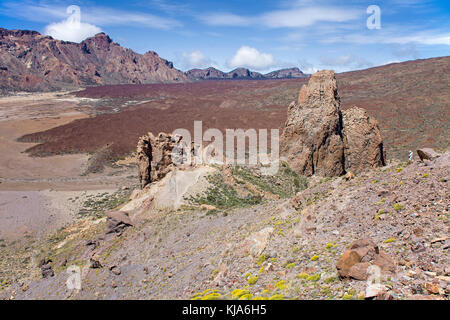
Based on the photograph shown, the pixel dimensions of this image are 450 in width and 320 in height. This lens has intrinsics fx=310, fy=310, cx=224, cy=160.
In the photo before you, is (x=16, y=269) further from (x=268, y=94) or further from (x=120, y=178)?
(x=268, y=94)

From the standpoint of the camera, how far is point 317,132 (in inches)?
779

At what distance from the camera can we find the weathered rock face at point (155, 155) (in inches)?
842

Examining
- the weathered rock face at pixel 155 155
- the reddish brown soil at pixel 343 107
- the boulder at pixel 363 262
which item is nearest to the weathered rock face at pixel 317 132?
the weathered rock face at pixel 155 155

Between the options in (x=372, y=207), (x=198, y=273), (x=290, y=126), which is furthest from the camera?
(x=290, y=126)

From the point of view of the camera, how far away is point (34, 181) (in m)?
35.0

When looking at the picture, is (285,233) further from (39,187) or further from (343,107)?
(343,107)

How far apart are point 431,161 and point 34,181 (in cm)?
3802

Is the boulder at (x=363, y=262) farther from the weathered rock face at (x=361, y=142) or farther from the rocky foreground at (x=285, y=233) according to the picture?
the weathered rock face at (x=361, y=142)

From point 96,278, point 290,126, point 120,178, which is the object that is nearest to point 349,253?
point 96,278

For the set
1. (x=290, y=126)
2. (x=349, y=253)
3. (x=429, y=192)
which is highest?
Answer: (x=290, y=126)

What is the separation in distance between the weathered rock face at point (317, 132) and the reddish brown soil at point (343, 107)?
18.2 m

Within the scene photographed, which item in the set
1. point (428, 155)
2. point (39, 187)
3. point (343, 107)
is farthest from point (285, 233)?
point (343, 107)

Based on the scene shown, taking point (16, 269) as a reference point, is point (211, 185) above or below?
above

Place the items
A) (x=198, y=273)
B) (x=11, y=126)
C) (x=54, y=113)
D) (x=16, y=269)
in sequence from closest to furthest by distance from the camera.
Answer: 1. (x=198, y=273)
2. (x=16, y=269)
3. (x=11, y=126)
4. (x=54, y=113)
